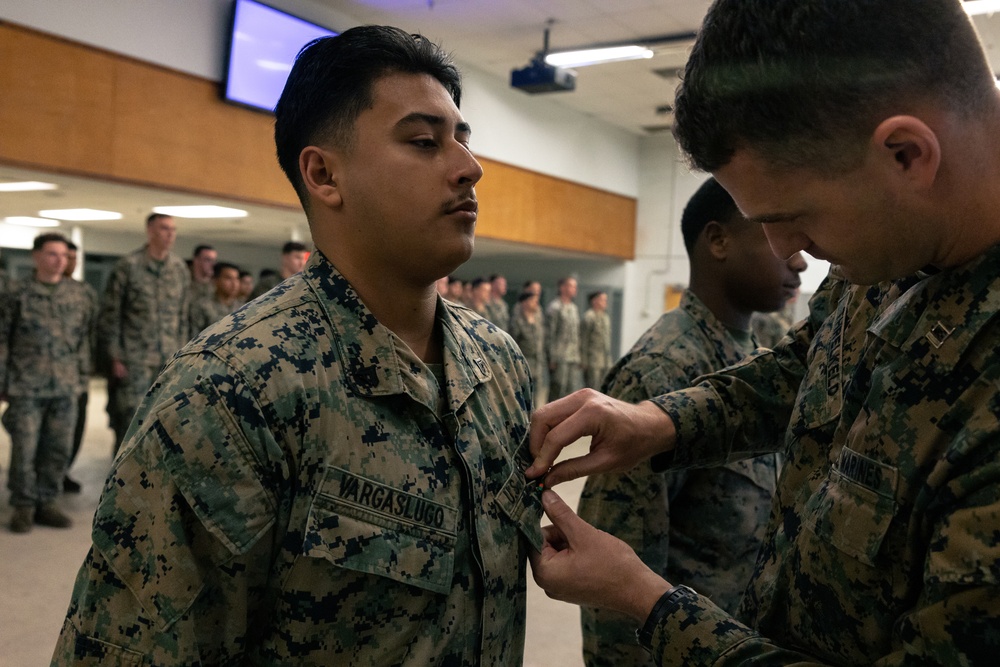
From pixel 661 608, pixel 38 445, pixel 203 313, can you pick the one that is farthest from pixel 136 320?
pixel 661 608

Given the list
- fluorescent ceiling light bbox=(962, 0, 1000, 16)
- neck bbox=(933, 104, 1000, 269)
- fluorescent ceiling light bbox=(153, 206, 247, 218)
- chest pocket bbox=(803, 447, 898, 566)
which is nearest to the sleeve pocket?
chest pocket bbox=(803, 447, 898, 566)

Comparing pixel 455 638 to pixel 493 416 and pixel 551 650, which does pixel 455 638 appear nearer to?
pixel 493 416

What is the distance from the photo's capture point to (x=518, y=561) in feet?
4.37

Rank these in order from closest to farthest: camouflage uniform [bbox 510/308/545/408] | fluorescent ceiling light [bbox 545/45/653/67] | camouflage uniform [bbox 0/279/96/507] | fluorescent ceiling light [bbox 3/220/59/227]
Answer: camouflage uniform [bbox 0/279/96/507]
fluorescent ceiling light [bbox 545/45/653/67]
camouflage uniform [bbox 510/308/545/408]
fluorescent ceiling light [bbox 3/220/59/227]

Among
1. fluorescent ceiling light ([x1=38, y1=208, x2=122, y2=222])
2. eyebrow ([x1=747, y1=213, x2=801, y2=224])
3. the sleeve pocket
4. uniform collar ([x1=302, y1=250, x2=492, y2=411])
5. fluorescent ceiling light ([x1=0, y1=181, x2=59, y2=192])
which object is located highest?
fluorescent ceiling light ([x1=38, y1=208, x2=122, y2=222])

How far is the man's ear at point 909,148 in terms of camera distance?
859 millimetres

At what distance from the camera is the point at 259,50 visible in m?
6.61

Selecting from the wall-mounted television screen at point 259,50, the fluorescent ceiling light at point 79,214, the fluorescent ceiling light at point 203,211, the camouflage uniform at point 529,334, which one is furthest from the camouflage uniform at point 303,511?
the fluorescent ceiling light at point 79,214

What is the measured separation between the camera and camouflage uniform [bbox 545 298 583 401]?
10.6 metres

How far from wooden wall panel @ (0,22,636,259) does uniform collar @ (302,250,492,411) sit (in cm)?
511

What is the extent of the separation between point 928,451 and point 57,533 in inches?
193

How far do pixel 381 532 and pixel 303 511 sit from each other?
0.38 feet

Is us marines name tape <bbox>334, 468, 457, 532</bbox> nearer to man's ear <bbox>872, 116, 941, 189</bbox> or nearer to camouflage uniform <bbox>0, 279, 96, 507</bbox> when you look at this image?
man's ear <bbox>872, 116, 941, 189</bbox>

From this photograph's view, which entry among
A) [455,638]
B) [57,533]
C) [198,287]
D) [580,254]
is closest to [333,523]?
[455,638]
